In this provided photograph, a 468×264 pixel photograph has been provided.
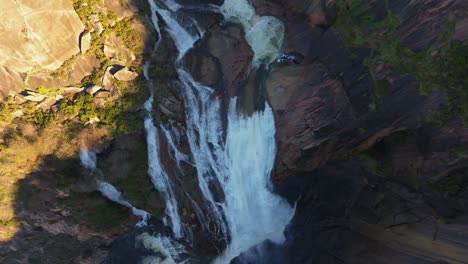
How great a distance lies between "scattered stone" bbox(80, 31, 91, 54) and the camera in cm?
1476

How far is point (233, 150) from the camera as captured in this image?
16.1 meters

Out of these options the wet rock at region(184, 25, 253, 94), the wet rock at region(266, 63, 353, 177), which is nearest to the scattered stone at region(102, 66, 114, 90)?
the wet rock at region(184, 25, 253, 94)

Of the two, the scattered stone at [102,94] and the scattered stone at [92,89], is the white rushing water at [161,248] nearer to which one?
the scattered stone at [102,94]

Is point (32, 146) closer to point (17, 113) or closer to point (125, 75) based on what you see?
point (17, 113)

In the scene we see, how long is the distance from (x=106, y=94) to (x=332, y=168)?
10.9 m

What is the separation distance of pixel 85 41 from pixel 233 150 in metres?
8.02

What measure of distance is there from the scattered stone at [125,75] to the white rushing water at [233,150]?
1.37 meters

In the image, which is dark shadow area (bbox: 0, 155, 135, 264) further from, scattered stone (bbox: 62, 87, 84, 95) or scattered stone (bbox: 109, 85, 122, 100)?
scattered stone (bbox: 109, 85, 122, 100)

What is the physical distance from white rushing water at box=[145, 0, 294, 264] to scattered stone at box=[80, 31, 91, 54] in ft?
10.1

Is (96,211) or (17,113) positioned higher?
(17,113)

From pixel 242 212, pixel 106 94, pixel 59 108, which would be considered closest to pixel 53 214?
pixel 59 108

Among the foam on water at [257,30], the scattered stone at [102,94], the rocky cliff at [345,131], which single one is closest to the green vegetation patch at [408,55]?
the rocky cliff at [345,131]

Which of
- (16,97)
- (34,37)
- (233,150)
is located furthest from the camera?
(233,150)

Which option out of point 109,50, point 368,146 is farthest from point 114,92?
point 368,146
